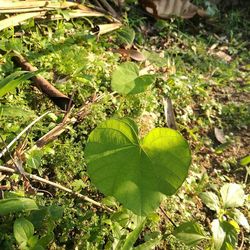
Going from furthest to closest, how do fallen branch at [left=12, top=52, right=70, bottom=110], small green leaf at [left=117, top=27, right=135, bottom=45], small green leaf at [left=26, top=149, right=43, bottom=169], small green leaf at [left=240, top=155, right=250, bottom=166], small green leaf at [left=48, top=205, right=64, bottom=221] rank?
small green leaf at [left=117, top=27, right=135, bottom=45], small green leaf at [left=240, top=155, right=250, bottom=166], fallen branch at [left=12, top=52, right=70, bottom=110], small green leaf at [left=26, top=149, right=43, bottom=169], small green leaf at [left=48, top=205, right=64, bottom=221]

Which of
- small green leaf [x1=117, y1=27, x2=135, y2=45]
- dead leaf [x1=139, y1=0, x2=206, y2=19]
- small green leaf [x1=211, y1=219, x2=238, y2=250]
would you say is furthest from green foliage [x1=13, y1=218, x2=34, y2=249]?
dead leaf [x1=139, y1=0, x2=206, y2=19]

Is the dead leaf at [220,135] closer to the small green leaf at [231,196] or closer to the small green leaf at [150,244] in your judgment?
the small green leaf at [231,196]

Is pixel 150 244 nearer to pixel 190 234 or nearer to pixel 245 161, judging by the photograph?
pixel 190 234

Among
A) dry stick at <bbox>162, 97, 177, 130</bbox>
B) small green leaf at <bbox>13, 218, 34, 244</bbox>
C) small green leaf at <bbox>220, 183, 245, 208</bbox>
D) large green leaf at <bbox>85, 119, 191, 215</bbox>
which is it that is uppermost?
large green leaf at <bbox>85, 119, 191, 215</bbox>

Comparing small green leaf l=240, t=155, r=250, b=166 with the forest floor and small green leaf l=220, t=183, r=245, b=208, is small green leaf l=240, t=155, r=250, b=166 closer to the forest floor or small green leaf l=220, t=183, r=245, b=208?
the forest floor

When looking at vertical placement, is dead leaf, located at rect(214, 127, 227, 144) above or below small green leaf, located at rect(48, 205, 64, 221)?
below

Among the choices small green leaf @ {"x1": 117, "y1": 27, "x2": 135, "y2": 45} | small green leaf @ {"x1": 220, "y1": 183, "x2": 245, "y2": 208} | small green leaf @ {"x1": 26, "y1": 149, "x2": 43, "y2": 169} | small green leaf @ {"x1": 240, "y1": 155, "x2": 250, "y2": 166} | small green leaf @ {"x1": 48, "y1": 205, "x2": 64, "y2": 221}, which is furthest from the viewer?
small green leaf @ {"x1": 117, "y1": 27, "x2": 135, "y2": 45}

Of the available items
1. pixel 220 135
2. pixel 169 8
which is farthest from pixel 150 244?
pixel 169 8
